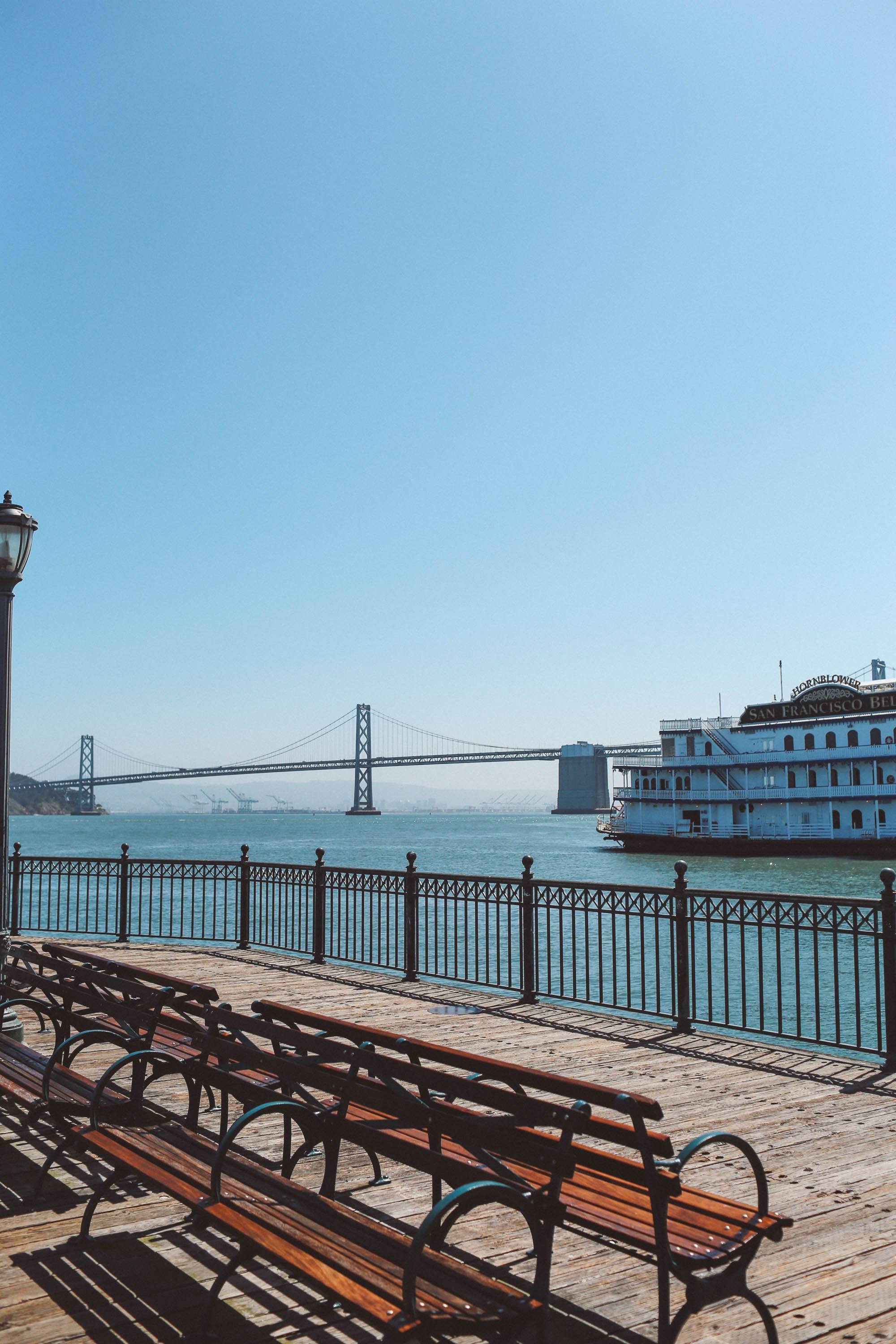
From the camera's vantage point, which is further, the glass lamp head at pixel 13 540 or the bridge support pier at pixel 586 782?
the bridge support pier at pixel 586 782

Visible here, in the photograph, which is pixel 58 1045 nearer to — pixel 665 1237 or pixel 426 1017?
pixel 665 1237

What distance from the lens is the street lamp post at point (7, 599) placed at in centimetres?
741

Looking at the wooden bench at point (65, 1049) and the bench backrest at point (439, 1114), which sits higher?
the bench backrest at point (439, 1114)

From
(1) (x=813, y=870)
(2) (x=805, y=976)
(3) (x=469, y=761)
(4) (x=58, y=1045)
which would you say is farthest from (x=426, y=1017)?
(3) (x=469, y=761)

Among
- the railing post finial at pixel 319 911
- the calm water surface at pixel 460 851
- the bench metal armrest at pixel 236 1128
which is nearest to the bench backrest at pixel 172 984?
the bench metal armrest at pixel 236 1128

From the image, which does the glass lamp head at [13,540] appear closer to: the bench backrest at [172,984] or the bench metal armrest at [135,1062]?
the bench backrest at [172,984]

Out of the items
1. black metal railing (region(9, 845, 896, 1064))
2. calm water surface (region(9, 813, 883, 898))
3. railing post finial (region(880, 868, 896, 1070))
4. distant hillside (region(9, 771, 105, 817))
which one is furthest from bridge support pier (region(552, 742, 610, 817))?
railing post finial (region(880, 868, 896, 1070))

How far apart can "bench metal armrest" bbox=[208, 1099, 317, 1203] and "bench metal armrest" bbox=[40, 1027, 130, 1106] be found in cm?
143

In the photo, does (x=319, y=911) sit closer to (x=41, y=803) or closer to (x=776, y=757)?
(x=776, y=757)

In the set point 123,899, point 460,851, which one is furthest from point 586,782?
point 123,899

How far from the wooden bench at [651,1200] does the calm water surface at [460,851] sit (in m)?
15.4

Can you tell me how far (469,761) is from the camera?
110 meters

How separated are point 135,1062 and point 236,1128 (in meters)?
1.78

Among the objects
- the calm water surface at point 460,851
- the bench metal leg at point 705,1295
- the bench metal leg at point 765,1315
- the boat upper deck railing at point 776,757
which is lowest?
the calm water surface at point 460,851
